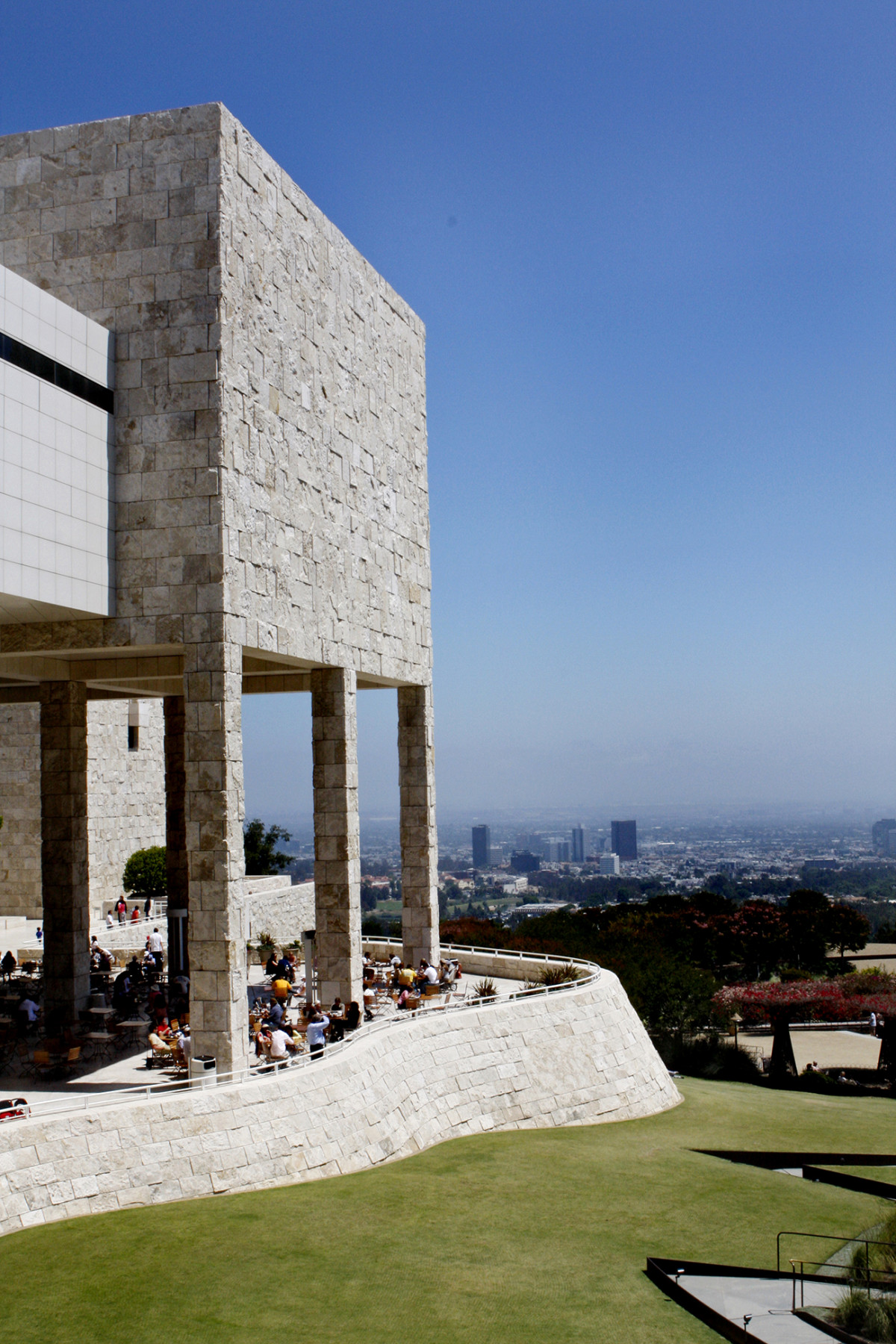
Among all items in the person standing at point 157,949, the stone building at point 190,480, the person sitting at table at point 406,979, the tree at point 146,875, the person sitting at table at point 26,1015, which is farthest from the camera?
the tree at point 146,875

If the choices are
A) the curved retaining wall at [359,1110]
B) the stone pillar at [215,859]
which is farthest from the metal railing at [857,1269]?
the stone pillar at [215,859]

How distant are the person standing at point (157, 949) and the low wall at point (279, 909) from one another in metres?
6.38

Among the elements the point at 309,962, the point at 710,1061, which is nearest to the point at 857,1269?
the point at 309,962

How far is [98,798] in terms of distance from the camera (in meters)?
45.0

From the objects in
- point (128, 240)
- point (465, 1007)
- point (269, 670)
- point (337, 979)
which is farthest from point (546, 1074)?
point (128, 240)

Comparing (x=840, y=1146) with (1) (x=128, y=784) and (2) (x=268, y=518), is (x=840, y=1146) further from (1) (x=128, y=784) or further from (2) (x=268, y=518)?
(1) (x=128, y=784)

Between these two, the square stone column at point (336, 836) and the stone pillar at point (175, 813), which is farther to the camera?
the stone pillar at point (175, 813)

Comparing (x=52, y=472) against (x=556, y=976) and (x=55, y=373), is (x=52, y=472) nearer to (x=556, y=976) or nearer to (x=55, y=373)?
(x=55, y=373)

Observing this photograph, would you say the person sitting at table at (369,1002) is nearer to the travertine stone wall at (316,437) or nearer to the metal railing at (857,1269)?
the travertine stone wall at (316,437)

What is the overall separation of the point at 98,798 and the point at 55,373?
28536 mm

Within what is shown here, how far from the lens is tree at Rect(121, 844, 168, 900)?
4503 centimetres

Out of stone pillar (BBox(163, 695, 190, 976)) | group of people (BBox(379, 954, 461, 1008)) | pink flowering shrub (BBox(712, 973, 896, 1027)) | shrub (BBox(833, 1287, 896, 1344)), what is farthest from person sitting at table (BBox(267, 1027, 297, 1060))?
pink flowering shrub (BBox(712, 973, 896, 1027))

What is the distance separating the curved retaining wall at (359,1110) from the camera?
47.9 ft

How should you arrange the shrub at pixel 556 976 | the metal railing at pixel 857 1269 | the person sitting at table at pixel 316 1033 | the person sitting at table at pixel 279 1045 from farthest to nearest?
the shrub at pixel 556 976 < the person sitting at table at pixel 316 1033 < the person sitting at table at pixel 279 1045 < the metal railing at pixel 857 1269
